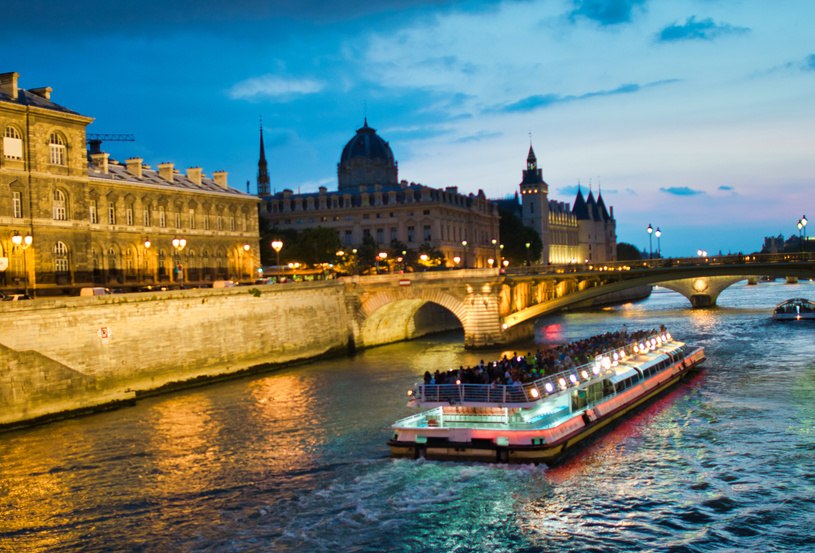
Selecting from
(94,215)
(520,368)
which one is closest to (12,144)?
(94,215)

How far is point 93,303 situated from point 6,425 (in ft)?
A: 21.5

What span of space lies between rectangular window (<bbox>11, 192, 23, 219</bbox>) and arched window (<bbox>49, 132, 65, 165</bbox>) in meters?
2.44

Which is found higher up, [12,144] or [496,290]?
[12,144]

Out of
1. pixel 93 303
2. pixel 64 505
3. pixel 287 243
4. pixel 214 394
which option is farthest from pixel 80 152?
pixel 287 243

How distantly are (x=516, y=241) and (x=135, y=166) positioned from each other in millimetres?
79537

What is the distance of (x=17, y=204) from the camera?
127ft

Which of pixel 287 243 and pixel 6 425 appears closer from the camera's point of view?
pixel 6 425

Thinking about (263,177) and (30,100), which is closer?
(30,100)

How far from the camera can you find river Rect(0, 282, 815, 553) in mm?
17703

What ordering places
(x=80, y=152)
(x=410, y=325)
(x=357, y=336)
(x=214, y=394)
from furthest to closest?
(x=410, y=325), (x=357, y=336), (x=80, y=152), (x=214, y=394)

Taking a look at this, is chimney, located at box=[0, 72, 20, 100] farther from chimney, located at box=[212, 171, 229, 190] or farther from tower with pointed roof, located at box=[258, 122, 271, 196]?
tower with pointed roof, located at box=[258, 122, 271, 196]

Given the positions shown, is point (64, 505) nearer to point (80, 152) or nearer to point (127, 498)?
point (127, 498)

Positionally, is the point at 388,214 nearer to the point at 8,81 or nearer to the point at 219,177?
the point at 219,177

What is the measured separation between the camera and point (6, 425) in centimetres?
2791
